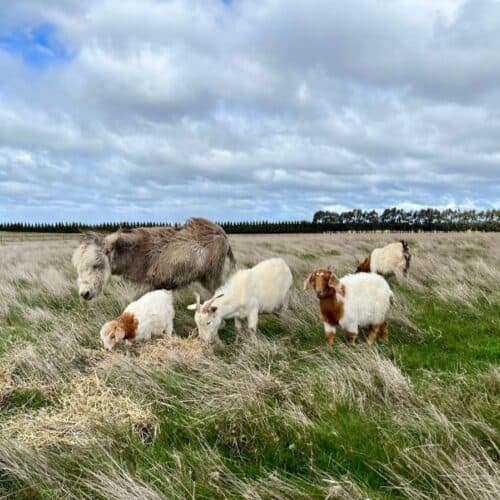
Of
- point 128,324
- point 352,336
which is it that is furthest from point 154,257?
point 352,336

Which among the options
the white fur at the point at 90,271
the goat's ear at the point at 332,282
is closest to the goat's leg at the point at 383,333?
the goat's ear at the point at 332,282

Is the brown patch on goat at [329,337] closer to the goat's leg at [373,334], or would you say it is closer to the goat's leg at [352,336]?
the goat's leg at [352,336]

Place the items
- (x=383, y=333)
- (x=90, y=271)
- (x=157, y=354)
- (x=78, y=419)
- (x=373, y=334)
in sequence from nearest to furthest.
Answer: (x=78, y=419) < (x=157, y=354) < (x=373, y=334) < (x=383, y=333) < (x=90, y=271)

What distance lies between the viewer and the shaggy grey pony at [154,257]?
26.8 feet

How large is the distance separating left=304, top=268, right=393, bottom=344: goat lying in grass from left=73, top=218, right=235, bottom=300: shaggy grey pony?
2.48 metres

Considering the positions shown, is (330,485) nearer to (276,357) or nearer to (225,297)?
(276,357)

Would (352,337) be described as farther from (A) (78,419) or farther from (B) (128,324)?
(A) (78,419)

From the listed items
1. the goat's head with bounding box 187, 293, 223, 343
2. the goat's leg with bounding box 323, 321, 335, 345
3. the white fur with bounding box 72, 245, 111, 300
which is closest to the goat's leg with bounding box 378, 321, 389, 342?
the goat's leg with bounding box 323, 321, 335, 345

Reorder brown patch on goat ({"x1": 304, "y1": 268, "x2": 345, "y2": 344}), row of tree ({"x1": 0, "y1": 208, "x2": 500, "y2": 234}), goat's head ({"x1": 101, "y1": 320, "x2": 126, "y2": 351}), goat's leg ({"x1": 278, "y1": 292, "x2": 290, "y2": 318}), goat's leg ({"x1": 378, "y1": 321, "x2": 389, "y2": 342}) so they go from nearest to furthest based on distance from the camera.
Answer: goat's head ({"x1": 101, "y1": 320, "x2": 126, "y2": 351}) → brown patch on goat ({"x1": 304, "y1": 268, "x2": 345, "y2": 344}) → goat's leg ({"x1": 378, "y1": 321, "x2": 389, "y2": 342}) → goat's leg ({"x1": 278, "y1": 292, "x2": 290, "y2": 318}) → row of tree ({"x1": 0, "y1": 208, "x2": 500, "y2": 234})

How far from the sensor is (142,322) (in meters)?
7.36

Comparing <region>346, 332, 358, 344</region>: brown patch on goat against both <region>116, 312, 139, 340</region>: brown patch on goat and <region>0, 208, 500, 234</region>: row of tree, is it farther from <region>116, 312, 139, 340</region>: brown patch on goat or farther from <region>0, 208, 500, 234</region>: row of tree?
<region>0, 208, 500, 234</region>: row of tree

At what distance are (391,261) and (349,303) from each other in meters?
6.37

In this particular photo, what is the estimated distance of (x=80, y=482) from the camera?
11.8ft

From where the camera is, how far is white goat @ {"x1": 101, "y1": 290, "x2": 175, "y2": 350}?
696cm
